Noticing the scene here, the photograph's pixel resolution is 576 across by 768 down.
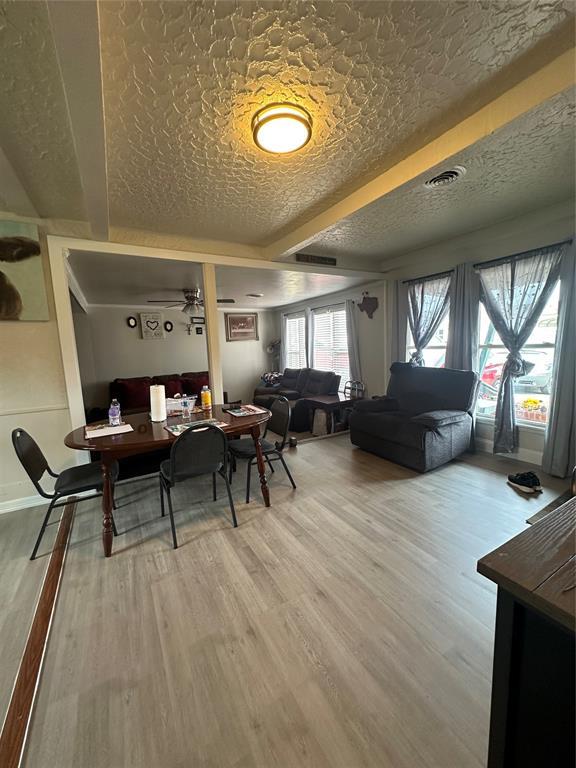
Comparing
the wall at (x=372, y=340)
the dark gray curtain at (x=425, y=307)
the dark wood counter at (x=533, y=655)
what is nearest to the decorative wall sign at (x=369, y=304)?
the wall at (x=372, y=340)

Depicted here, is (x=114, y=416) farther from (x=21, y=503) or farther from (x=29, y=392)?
(x=21, y=503)

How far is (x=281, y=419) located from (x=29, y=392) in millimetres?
2191

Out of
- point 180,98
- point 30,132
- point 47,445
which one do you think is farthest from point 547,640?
point 47,445

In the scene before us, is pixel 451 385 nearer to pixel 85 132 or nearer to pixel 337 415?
pixel 337 415

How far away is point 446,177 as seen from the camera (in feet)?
6.91

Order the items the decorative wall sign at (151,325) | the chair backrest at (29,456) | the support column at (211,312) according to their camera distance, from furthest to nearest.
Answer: the decorative wall sign at (151,325)
the support column at (211,312)
the chair backrest at (29,456)

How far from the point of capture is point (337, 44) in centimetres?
120

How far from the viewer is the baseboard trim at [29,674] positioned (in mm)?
1041

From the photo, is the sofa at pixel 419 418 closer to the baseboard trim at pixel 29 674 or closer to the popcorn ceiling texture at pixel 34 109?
the baseboard trim at pixel 29 674

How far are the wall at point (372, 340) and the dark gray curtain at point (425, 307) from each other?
0.57 m

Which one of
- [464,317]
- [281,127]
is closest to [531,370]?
[464,317]

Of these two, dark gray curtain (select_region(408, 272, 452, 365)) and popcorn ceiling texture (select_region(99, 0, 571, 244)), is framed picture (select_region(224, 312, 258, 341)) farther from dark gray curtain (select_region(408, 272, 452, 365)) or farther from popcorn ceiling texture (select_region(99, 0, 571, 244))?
popcorn ceiling texture (select_region(99, 0, 571, 244))

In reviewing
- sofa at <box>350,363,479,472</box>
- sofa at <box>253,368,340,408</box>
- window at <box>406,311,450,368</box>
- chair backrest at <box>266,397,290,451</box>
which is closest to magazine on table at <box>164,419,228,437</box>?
chair backrest at <box>266,397,290,451</box>

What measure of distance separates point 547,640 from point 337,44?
2.00 metres
